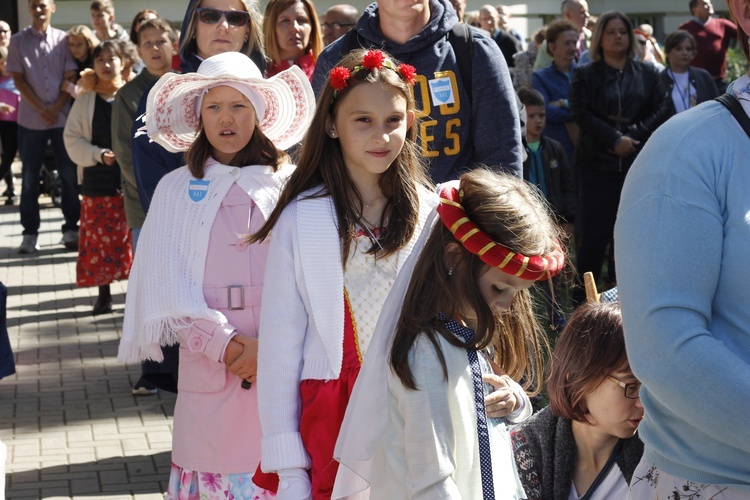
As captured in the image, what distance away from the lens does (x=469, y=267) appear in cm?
281

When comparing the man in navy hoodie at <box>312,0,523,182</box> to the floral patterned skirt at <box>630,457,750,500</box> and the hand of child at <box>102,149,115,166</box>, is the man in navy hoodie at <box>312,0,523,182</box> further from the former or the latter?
the hand of child at <box>102,149,115,166</box>

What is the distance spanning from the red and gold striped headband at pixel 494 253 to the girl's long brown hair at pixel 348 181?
49 cm

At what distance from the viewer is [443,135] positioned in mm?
4305

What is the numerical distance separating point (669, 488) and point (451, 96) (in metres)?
2.45

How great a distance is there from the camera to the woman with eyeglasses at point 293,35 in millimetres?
6566

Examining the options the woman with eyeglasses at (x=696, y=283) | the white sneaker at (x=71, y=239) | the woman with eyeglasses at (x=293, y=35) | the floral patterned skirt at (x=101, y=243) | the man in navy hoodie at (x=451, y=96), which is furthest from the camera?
the white sneaker at (x=71, y=239)

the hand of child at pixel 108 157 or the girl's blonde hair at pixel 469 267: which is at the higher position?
the girl's blonde hair at pixel 469 267

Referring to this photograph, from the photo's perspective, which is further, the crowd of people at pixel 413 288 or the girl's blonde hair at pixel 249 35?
the girl's blonde hair at pixel 249 35

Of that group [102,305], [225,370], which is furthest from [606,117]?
[225,370]

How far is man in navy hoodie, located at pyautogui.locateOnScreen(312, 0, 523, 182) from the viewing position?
4270 mm

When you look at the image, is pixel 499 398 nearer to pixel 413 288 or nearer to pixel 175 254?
pixel 413 288

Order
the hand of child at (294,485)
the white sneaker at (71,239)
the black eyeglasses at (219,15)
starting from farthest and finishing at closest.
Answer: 1. the white sneaker at (71,239)
2. the black eyeglasses at (219,15)
3. the hand of child at (294,485)

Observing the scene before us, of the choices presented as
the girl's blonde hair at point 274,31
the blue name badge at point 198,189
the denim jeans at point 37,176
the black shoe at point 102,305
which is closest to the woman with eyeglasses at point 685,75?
the girl's blonde hair at point 274,31

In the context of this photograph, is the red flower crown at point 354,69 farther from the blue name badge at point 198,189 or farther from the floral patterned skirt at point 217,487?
the floral patterned skirt at point 217,487
